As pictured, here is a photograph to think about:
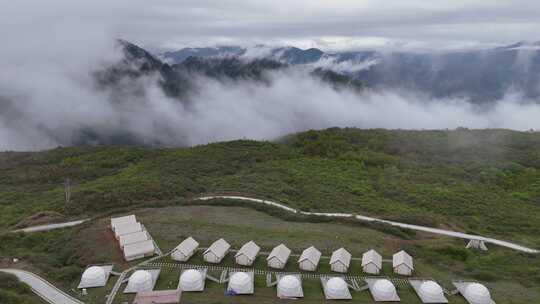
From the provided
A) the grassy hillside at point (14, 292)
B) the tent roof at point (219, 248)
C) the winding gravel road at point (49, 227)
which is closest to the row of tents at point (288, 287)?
the grassy hillside at point (14, 292)

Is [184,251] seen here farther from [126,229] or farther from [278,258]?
[278,258]

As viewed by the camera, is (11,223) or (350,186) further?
(350,186)

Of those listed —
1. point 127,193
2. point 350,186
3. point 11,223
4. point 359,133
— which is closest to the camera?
point 11,223

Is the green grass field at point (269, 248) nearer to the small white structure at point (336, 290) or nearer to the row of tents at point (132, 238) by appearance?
the small white structure at point (336, 290)

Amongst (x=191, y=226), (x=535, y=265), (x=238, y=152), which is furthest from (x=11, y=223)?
(x=535, y=265)

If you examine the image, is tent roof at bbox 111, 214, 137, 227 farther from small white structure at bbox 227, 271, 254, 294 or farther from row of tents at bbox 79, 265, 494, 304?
small white structure at bbox 227, 271, 254, 294

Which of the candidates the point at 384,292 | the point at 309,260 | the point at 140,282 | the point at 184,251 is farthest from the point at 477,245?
the point at 140,282

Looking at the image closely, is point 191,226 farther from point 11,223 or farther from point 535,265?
point 535,265

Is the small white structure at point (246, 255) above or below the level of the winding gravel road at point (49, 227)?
above
